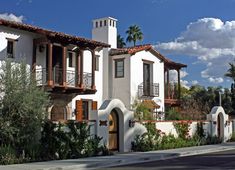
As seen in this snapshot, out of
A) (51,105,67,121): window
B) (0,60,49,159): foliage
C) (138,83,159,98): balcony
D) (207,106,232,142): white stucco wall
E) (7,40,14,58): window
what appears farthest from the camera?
(138,83,159,98): balcony

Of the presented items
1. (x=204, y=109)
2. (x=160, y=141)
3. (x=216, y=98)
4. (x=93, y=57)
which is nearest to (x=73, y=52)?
(x=93, y=57)

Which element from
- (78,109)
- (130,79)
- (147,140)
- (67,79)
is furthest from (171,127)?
(130,79)

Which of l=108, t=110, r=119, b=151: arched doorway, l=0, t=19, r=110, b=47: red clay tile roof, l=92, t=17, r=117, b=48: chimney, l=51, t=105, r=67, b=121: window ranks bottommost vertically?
l=108, t=110, r=119, b=151: arched doorway

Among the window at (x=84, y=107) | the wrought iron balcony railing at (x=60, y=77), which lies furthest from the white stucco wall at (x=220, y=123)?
the wrought iron balcony railing at (x=60, y=77)

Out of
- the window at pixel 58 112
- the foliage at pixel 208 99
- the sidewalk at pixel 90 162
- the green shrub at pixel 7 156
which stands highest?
the foliage at pixel 208 99

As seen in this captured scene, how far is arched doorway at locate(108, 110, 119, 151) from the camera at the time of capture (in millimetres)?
23625

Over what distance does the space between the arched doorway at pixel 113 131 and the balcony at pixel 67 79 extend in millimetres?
5237

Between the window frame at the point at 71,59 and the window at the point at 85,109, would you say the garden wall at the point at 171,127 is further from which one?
the window frame at the point at 71,59

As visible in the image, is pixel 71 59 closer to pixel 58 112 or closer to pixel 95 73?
pixel 95 73

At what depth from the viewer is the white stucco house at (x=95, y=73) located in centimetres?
2409

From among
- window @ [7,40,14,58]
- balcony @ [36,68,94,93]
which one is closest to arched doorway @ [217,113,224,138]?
balcony @ [36,68,94,93]

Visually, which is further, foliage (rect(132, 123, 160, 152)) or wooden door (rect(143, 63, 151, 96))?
wooden door (rect(143, 63, 151, 96))

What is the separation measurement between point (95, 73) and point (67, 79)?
3542 millimetres

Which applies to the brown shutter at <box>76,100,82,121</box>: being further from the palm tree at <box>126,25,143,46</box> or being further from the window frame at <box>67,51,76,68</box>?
the palm tree at <box>126,25,143,46</box>
